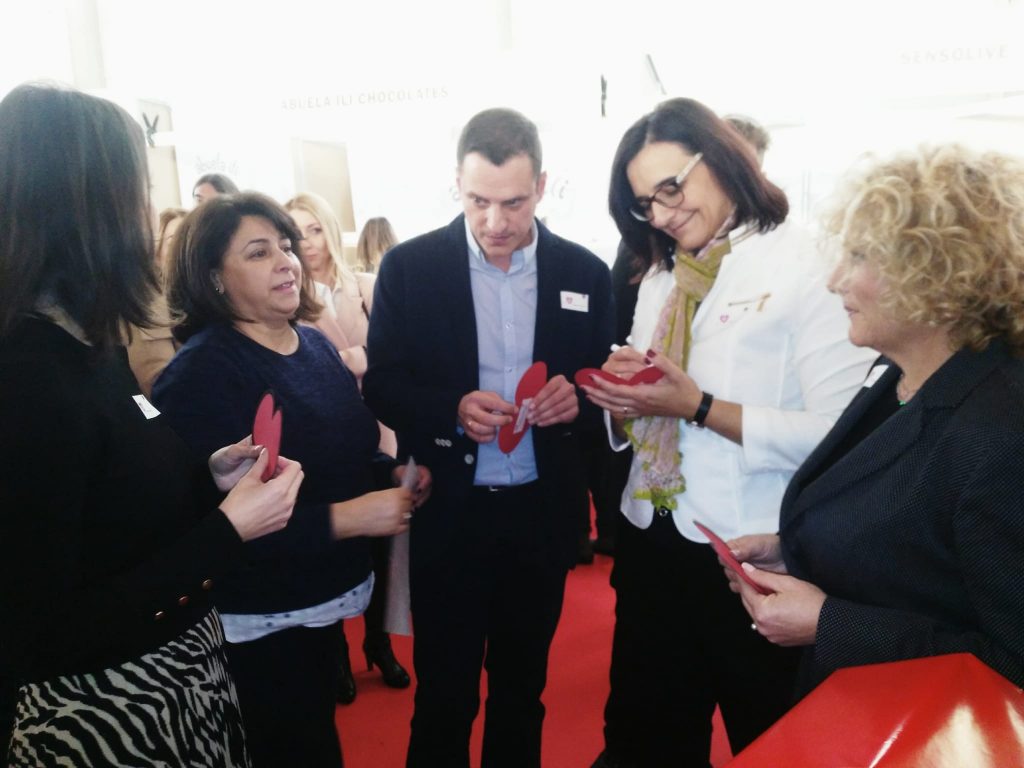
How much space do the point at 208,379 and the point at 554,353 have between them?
0.92 meters

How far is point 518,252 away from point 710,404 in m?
0.76

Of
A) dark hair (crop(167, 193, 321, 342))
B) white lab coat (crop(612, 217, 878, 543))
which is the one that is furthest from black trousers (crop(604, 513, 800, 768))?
dark hair (crop(167, 193, 321, 342))

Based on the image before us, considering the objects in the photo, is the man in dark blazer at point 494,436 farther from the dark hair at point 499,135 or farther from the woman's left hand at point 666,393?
the woman's left hand at point 666,393

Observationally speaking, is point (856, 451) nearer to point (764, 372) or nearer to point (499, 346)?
point (764, 372)

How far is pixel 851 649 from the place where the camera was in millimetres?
1075

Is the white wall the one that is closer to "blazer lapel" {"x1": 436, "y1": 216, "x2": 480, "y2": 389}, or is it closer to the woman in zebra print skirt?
"blazer lapel" {"x1": 436, "y1": 216, "x2": 480, "y2": 389}

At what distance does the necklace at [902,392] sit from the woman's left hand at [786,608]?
0.37 metres

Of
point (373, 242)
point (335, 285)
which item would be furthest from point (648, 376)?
point (373, 242)

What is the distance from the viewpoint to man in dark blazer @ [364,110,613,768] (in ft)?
6.18

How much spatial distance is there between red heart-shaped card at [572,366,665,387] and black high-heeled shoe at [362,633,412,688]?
1.81 meters

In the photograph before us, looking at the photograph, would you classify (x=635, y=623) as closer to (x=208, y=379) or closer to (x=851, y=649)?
(x=851, y=649)

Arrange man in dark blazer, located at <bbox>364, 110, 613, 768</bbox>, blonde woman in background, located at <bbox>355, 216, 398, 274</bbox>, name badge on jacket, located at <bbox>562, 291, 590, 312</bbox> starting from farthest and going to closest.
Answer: blonde woman in background, located at <bbox>355, 216, 398, 274</bbox> → name badge on jacket, located at <bbox>562, 291, 590, 312</bbox> → man in dark blazer, located at <bbox>364, 110, 613, 768</bbox>

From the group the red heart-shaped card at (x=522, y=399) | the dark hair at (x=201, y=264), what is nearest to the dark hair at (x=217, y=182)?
the dark hair at (x=201, y=264)

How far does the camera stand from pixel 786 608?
3.85ft
